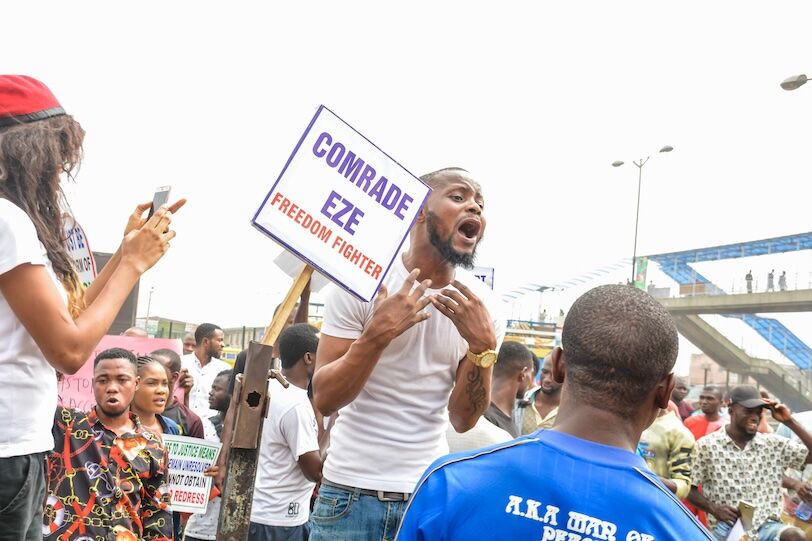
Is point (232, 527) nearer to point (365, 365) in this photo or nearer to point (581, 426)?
point (365, 365)

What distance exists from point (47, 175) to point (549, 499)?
1565 mm

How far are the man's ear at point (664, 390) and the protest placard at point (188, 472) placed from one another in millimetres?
3487

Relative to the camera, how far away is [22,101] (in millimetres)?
2072

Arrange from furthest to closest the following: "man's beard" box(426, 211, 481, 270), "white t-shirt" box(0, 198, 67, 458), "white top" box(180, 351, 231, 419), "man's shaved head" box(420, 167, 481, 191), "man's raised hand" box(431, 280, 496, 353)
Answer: "white top" box(180, 351, 231, 419) < "man's shaved head" box(420, 167, 481, 191) < "man's beard" box(426, 211, 481, 270) < "man's raised hand" box(431, 280, 496, 353) < "white t-shirt" box(0, 198, 67, 458)

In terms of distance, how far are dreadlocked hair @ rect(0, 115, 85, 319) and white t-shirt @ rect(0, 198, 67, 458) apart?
85 mm

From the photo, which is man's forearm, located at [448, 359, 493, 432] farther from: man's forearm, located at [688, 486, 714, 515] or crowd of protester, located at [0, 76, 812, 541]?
man's forearm, located at [688, 486, 714, 515]

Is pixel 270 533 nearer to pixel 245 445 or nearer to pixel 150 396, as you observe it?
pixel 150 396

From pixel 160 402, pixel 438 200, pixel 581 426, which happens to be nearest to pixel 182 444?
pixel 160 402

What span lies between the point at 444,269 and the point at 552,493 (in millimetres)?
1759

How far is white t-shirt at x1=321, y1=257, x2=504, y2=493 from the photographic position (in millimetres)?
2775

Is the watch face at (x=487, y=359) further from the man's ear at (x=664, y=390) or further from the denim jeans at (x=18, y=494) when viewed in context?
the denim jeans at (x=18, y=494)

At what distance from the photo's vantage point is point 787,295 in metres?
37.6

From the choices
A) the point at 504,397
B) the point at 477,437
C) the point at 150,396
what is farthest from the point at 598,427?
the point at 150,396

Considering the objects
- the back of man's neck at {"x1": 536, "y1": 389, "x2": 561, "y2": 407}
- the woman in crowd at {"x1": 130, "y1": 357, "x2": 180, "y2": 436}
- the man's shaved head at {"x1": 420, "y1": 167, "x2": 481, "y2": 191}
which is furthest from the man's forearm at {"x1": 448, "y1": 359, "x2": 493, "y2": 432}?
the back of man's neck at {"x1": 536, "y1": 389, "x2": 561, "y2": 407}
